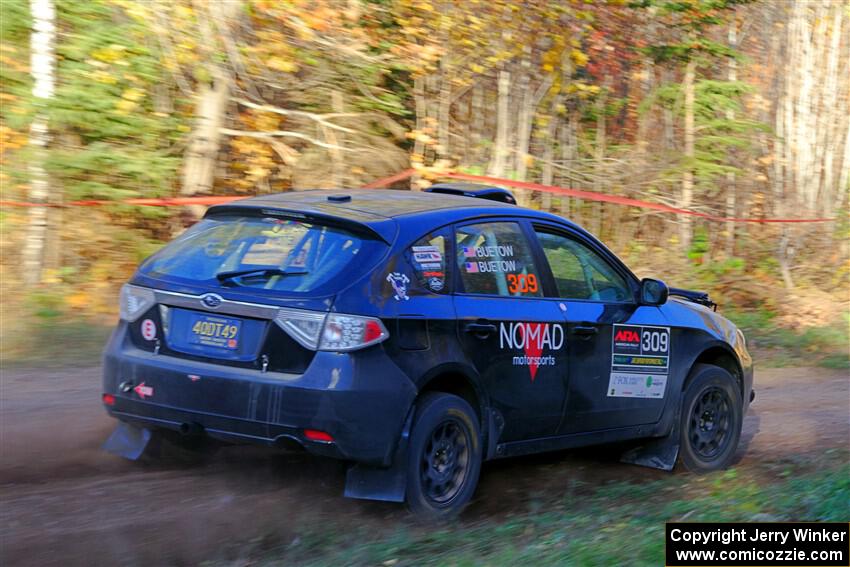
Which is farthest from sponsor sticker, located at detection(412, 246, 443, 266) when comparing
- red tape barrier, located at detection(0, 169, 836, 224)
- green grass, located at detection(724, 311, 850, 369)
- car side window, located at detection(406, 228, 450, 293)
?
green grass, located at detection(724, 311, 850, 369)

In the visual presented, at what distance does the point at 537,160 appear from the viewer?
15.3 m

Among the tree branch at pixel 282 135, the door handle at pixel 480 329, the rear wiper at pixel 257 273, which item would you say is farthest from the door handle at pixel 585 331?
the tree branch at pixel 282 135

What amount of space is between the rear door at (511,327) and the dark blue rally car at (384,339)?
11 mm

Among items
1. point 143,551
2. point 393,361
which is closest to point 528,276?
point 393,361

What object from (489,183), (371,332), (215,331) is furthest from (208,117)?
(371,332)

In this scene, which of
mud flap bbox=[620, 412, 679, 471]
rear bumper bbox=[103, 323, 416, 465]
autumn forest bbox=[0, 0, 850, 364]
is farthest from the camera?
autumn forest bbox=[0, 0, 850, 364]

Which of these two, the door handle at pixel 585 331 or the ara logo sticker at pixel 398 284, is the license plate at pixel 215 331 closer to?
the ara logo sticker at pixel 398 284

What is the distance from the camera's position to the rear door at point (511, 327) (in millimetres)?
5781

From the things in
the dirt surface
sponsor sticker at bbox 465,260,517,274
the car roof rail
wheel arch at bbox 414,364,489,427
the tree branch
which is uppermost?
the tree branch

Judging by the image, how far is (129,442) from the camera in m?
5.92

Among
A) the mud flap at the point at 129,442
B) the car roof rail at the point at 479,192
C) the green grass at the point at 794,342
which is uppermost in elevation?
the car roof rail at the point at 479,192

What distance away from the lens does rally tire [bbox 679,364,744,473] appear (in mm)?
7270

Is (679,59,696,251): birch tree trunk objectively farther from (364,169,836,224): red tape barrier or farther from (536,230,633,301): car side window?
(536,230,633,301): car side window

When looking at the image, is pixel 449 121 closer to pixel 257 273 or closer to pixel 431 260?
pixel 431 260
